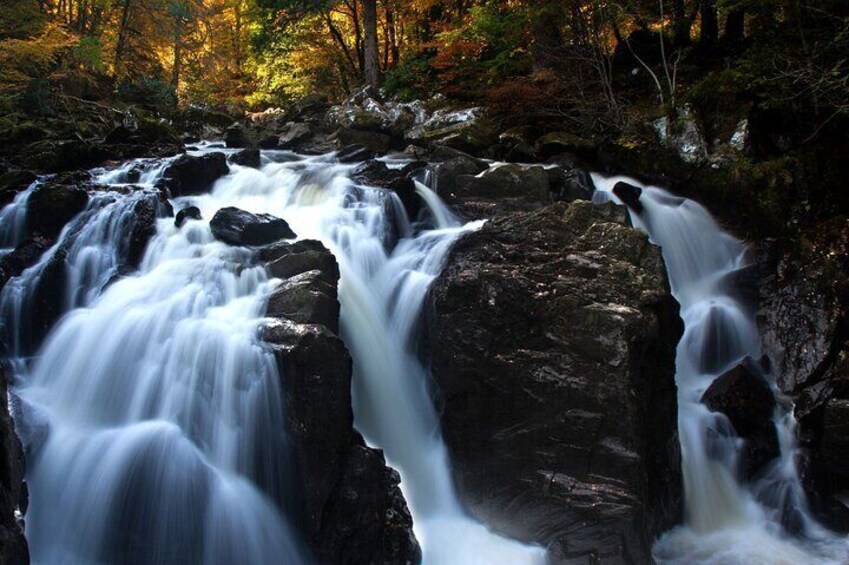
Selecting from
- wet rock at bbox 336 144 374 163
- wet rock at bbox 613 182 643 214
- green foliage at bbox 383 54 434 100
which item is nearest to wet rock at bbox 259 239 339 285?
wet rock at bbox 613 182 643 214

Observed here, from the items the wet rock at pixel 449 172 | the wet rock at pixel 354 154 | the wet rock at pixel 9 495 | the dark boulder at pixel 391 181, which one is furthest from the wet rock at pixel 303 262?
the wet rock at pixel 354 154

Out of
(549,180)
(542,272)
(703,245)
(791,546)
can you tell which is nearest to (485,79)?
(549,180)

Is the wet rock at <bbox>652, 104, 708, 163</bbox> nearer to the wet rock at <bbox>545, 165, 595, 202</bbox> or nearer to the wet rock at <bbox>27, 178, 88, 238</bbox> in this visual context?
the wet rock at <bbox>545, 165, 595, 202</bbox>

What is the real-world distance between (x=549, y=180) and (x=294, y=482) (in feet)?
22.5

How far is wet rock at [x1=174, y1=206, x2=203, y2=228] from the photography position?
8.60 meters

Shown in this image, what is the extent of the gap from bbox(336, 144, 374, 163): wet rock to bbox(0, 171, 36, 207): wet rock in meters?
5.72

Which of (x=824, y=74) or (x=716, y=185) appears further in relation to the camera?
(x=716, y=185)

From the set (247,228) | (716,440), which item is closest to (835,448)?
(716,440)

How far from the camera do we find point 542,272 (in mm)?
6453

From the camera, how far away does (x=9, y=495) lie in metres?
3.82

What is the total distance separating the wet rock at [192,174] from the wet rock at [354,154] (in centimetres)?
271

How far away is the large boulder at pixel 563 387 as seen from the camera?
17.7 feet

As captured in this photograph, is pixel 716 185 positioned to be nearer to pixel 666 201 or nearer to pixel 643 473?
pixel 666 201

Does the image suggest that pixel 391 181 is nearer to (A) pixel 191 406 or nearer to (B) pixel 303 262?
(B) pixel 303 262
